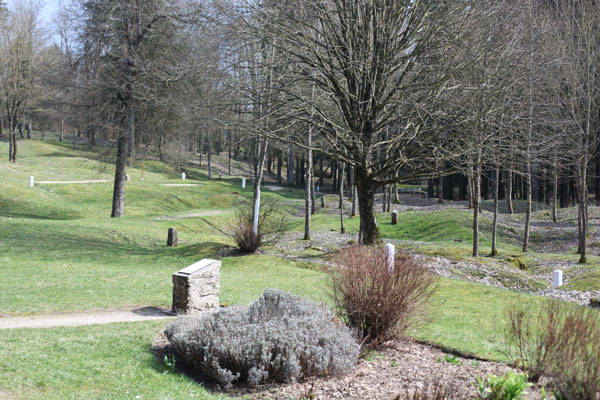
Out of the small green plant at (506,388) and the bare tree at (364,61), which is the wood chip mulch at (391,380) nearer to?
the small green plant at (506,388)

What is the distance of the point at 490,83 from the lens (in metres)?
13.8

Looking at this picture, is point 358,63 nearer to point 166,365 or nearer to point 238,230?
point 238,230

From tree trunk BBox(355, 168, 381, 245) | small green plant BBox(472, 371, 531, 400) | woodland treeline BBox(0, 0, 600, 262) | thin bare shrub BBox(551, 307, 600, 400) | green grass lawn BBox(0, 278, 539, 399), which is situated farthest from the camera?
tree trunk BBox(355, 168, 381, 245)

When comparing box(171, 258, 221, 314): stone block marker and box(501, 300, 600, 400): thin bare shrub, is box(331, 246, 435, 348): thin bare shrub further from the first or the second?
box(171, 258, 221, 314): stone block marker

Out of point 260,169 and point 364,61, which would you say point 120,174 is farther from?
point 364,61

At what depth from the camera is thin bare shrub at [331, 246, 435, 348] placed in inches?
291

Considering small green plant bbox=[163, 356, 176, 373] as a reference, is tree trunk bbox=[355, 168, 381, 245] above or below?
above

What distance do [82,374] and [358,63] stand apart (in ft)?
33.5

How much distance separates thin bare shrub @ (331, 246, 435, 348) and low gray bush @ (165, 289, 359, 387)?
41 centimetres

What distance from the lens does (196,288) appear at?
955 centimetres

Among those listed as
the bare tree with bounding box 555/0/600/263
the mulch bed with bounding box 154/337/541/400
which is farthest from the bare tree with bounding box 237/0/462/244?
the bare tree with bounding box 555/0/600/263

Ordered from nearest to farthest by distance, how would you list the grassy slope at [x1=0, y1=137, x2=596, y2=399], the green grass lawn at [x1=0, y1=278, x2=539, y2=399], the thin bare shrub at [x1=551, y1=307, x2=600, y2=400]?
the thin bare shrub at [x1=551, y1=307, x2=600, y2=400] < the green grass lawn at [x1=0, y1=278, x2=539, y2=399] < the grassy slope at [x1=0, y1=137, x2=596, y2=399]

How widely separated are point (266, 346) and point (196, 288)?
3.40m

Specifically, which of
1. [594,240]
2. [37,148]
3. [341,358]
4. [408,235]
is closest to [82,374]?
[341,358]
